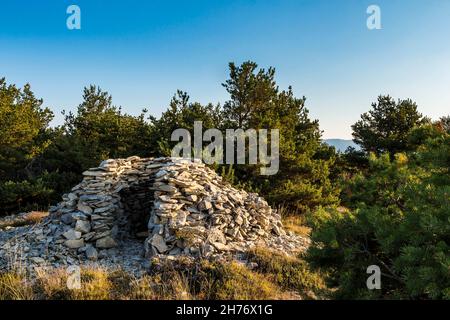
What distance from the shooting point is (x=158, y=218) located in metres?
8.56

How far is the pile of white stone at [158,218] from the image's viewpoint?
8.06 m

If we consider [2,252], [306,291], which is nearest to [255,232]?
[306,291]

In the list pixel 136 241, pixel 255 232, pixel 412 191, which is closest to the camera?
pixel 412 191

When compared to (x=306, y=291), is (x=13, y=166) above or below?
above

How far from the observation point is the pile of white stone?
8.06 meters

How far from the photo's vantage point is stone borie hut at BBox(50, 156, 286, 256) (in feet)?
26.6

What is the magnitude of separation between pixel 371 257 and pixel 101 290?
404 centimetres

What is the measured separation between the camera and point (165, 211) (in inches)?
337

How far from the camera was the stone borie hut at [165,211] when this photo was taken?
26.6ft

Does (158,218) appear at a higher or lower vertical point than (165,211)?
lower

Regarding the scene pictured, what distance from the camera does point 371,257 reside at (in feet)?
12.5

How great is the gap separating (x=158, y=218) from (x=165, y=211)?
0.25 meters
